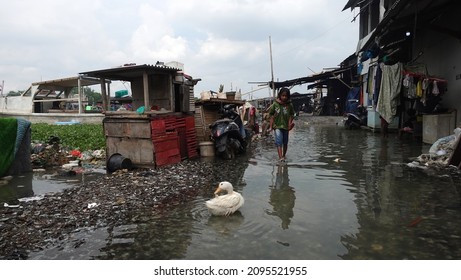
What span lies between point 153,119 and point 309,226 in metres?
5.74

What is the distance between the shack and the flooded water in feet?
9.60

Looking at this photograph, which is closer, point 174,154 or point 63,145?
point 174,154

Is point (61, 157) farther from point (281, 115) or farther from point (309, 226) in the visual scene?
point (309, 226)

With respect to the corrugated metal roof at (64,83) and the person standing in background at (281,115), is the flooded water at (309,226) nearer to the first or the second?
the person standing in background at (281,115)

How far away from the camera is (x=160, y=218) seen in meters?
4.94

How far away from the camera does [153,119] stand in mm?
8961

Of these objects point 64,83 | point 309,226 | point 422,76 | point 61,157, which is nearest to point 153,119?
point 61,157

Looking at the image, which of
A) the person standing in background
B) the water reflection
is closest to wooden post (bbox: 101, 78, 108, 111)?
the person standing in background

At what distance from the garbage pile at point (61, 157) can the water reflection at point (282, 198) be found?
6.21 m

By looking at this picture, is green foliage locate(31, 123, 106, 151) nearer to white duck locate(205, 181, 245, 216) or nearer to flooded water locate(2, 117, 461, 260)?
flooded water locate(2, 117, 461, 260)
